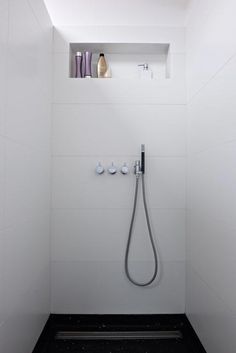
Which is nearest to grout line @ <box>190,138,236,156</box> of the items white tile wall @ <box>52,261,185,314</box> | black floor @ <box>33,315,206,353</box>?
white tile wall @ <box>52,261,185,314</box>

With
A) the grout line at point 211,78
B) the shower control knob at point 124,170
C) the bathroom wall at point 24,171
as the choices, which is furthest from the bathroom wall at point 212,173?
the bathroom wall at point 24,171

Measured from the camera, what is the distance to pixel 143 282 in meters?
1.77

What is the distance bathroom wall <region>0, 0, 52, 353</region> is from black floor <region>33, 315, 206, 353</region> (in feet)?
0.41

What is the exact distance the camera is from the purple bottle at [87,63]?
6.05 ft

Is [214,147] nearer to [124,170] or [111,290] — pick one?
[124,170]

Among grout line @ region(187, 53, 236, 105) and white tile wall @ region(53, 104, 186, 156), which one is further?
white tile wall @ region(53, 104, 186, 156)

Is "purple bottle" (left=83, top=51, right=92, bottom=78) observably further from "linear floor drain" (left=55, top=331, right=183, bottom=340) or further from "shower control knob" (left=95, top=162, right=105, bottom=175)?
"linear floor drain" (left=55, top=331, right=183, bottom=340)

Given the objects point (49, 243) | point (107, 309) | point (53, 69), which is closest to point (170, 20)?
point (53, 69)

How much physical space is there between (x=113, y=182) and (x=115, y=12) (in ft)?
3.96

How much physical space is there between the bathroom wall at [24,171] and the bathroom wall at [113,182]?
12 cm

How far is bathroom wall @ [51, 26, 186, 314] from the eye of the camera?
1771 mm

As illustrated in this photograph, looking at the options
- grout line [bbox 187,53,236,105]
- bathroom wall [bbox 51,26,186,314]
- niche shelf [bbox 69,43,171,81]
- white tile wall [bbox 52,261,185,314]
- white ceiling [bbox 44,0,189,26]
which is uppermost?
white ceiling [bbox 44,0,189,26]

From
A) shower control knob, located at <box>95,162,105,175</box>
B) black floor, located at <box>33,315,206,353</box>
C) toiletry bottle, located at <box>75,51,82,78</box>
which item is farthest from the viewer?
toiletry bottle, located at <box>75,51,82,78</box>

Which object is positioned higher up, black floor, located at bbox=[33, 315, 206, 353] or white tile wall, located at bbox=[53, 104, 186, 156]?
white tile wall, located at bbox=[53, 104, 186, 156]
